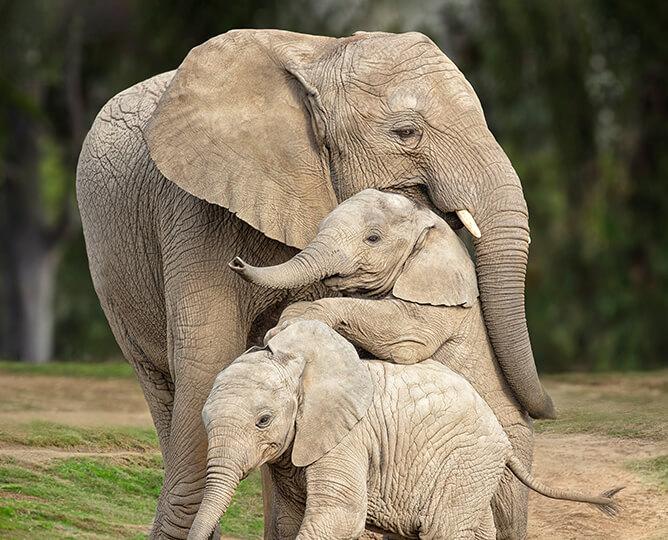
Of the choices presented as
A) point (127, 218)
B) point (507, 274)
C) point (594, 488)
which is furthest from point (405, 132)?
point (594, 488)

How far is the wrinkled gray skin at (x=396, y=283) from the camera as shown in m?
6.86

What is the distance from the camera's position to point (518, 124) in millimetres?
24922

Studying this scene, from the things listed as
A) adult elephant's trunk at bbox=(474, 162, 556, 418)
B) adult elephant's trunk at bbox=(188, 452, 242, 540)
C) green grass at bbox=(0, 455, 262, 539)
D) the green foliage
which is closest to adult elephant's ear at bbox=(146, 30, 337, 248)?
adult elephant's trunk at bbox=(474, 162, 556, 418)

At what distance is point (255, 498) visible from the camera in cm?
995

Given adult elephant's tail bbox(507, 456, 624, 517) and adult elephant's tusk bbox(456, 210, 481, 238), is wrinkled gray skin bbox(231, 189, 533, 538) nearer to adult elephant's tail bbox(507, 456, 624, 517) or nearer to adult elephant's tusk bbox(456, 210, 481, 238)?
adult elephant's tusk bbox(456, 210, 481, 238)

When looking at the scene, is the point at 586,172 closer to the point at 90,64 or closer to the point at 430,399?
the point at 90,64

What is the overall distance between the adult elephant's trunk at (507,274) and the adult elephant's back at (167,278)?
830 millimetres

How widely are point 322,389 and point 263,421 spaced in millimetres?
318

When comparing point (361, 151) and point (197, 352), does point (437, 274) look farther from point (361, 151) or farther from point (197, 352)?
point (197, 352)

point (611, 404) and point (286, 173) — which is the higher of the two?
point (286, 173)

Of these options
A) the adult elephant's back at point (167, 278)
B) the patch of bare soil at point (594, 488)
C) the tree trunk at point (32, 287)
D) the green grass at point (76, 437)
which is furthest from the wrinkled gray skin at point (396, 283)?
the tree trunk at point (32, 287)

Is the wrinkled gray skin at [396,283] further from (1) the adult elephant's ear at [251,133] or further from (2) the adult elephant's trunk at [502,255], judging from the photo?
(1) the adult elephant's ear at [251,133]

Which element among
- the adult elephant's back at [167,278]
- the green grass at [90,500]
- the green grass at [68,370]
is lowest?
the green grass at [90,500]

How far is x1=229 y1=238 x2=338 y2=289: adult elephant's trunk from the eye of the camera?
263 inches
